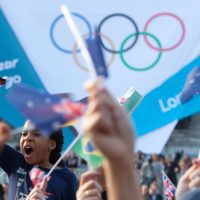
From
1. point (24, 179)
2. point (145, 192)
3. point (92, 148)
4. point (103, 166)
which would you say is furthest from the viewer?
point (145, 192)

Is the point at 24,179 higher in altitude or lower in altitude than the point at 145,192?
lower

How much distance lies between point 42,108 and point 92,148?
36 cm

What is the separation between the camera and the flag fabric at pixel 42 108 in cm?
162

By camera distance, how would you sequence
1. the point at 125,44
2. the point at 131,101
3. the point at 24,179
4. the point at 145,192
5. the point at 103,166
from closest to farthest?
the point at 103,166 < the point at 131,101 < the point at 24,179 < the point at 125,44 < the point at 145,192

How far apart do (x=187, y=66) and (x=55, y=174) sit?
3.38 ft

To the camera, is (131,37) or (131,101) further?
(131,37)

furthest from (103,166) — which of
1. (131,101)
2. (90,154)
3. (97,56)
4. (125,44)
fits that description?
(125,44)

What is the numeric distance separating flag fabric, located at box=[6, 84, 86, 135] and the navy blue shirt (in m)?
2.06

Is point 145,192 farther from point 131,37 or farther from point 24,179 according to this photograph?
point 24,179

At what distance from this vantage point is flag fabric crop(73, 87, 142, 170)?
6.51 feet

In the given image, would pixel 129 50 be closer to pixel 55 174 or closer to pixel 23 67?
pixel 23 67

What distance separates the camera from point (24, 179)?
12.3 feet

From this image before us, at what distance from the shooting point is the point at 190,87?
6.98 ft

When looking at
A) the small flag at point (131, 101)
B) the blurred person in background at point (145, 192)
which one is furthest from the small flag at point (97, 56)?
the blurred person in background at point (145, 192)
